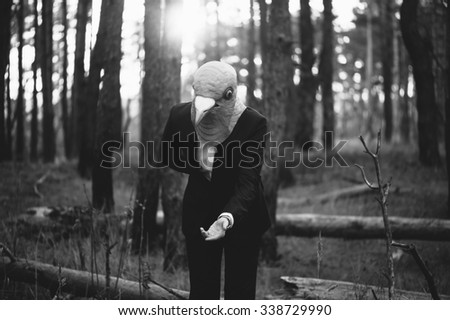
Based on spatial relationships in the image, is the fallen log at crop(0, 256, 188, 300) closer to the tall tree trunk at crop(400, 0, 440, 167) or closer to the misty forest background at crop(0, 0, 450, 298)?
the misty forest background at crop(0, 0, 450, 298)

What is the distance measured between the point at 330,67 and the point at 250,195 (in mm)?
12139

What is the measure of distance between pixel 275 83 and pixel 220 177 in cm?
365

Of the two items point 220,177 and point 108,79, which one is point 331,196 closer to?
point 108,79

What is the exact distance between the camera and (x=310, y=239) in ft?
21.7

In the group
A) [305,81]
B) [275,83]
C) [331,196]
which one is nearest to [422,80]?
[331,196]

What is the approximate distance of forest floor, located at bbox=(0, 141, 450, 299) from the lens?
4453 mm

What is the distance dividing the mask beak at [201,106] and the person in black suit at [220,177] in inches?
0.6

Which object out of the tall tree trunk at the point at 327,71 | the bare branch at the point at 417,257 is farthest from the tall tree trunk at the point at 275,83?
the tall tree trunk at the point at 327,71

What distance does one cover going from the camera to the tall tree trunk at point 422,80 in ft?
27.5

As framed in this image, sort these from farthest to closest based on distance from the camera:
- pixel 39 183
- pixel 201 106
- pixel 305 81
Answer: pixel 305 81 < pixel 39 183 < pixel 201 106

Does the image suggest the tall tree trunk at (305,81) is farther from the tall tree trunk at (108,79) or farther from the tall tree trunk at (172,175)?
the tall tree trunk at (172,175)

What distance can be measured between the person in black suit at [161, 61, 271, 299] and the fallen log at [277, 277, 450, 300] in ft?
3.87

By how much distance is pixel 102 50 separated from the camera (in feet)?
21.3

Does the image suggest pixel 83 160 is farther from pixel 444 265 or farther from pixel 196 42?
pixel 196 42
